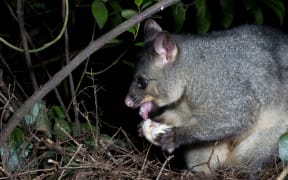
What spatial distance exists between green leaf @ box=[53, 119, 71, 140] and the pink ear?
849mm

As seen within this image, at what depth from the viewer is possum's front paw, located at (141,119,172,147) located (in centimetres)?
485

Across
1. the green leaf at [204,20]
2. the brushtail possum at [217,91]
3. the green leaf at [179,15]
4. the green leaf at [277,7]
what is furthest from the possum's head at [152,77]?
the green leaf at [277,7]

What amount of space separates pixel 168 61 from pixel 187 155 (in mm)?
844

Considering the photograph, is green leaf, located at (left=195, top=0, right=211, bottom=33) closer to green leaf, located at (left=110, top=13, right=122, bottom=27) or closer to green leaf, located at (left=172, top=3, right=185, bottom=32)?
green leaf, located at (left=172, top=3, right=185, bottom=32)

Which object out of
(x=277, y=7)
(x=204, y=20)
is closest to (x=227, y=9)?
(x=204, y=20)

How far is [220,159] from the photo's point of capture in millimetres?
5121

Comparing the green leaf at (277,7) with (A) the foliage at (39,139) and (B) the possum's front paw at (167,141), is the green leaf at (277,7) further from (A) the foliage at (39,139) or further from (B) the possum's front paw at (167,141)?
(A) the foliage at (39,139)

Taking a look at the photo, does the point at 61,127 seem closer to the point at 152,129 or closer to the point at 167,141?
the point at 152,129

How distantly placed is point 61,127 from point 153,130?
645 mm

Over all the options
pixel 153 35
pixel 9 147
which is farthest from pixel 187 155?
pixel 9 147

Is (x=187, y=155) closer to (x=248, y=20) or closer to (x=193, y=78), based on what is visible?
(x=193, y=78)

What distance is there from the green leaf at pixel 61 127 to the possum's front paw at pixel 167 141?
2.15ft

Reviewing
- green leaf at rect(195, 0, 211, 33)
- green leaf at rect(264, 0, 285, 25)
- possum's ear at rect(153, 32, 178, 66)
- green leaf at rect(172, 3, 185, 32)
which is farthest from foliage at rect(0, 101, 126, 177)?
green leaf at rect(264, 0, 285, 25)

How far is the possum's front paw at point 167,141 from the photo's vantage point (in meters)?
4.80
